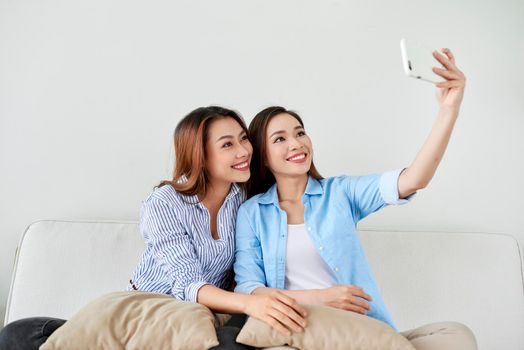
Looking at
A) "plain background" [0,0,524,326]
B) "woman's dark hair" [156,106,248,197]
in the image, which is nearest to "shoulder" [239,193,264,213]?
"woman's dark hair" [156,106,248,197]

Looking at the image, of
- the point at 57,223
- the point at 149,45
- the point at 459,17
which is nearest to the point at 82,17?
the point at 149,45

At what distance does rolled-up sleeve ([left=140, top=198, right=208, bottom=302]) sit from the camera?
134 centimetres

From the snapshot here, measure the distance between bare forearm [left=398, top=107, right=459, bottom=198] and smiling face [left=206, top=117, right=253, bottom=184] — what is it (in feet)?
1.52

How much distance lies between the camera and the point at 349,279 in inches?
56.4

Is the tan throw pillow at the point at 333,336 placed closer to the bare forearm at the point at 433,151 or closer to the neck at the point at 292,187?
the bare forearm at the point at 433,151

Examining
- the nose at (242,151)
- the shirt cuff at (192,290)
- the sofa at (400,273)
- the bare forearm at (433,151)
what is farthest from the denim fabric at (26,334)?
the bare forearm at (433,151)

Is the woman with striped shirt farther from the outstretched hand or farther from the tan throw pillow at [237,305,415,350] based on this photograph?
the outstretched hand

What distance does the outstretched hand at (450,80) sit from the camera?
1.20 m

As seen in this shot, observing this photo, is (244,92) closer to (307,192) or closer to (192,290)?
(307,192)

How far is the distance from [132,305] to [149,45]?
1.17 meters

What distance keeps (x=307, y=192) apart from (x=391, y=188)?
0.28 metres

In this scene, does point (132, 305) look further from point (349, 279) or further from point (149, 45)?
point (149, 45)

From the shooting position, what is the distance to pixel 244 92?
201cm

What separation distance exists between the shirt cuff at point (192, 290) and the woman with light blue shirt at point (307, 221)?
0.15m
